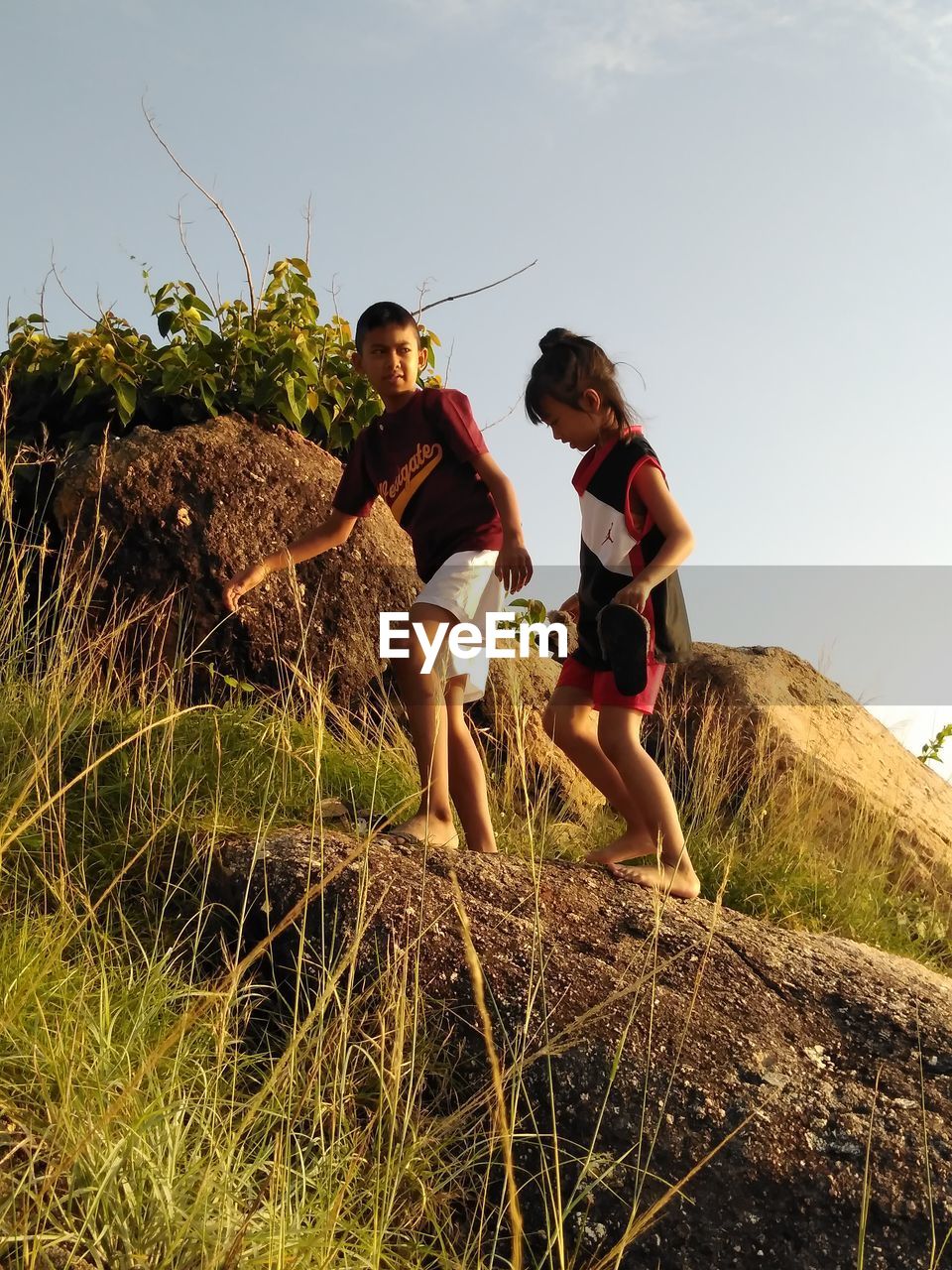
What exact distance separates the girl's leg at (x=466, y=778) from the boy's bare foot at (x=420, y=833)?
7cm

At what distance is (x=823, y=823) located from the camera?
231 inches

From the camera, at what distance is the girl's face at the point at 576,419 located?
3811mm

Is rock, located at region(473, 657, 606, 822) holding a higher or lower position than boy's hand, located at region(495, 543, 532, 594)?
lower

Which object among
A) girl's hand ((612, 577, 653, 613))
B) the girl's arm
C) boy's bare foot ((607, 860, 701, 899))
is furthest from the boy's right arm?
boy's bare foot ((607, 860, 701, 899))

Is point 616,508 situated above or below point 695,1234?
above

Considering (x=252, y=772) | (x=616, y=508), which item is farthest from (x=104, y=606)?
(x=616, y=508)

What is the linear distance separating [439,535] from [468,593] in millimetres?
253

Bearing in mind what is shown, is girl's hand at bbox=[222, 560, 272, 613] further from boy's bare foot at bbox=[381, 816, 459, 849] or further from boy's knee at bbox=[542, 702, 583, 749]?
boy's knee at bbox=[542, 702, 583, 749]

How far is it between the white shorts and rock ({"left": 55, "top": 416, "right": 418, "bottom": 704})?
1.30 m

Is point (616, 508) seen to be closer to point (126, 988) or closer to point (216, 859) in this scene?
point (216, 859)

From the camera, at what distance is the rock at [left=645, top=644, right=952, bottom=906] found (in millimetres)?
5961

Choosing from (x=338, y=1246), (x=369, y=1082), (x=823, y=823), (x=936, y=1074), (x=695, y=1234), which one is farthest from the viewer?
(x=823, y=823)

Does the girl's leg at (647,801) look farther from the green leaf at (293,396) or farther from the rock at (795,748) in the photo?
the green leaf at (293,396)

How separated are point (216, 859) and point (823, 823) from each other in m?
3.56
